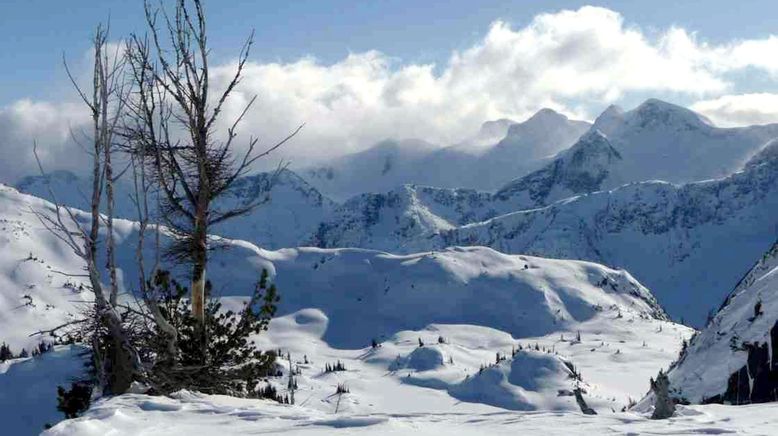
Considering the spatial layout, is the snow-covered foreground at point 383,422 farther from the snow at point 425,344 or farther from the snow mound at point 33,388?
the snow mound at point 33,388

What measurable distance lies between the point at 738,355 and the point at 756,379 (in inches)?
57.9

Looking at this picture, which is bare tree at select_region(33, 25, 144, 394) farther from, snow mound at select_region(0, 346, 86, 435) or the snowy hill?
the snowy hill

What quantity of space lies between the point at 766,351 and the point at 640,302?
72.9 metres

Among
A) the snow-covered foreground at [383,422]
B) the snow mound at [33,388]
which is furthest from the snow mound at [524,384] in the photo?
the snow-covered foreground at [383,422]

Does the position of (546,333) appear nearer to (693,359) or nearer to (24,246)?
(693,359)

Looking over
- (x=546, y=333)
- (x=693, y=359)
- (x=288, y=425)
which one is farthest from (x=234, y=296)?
(x=288, y=425)

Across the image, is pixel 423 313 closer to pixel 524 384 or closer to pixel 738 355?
pixel 524 384

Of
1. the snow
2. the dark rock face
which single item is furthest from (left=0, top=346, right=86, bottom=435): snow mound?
the dark rock face

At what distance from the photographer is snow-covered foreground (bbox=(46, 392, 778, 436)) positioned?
6.83 metres

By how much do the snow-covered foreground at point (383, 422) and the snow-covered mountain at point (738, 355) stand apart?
156 inches

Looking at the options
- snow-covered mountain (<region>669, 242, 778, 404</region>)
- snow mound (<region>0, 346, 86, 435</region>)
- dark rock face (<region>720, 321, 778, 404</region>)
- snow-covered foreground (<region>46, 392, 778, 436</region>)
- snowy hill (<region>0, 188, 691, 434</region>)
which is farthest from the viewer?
snowy hill (<region>0, 188, 691, 434</region>)

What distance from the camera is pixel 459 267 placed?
83.5m

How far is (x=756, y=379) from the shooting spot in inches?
463

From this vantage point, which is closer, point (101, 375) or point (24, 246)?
point (101, 375)
